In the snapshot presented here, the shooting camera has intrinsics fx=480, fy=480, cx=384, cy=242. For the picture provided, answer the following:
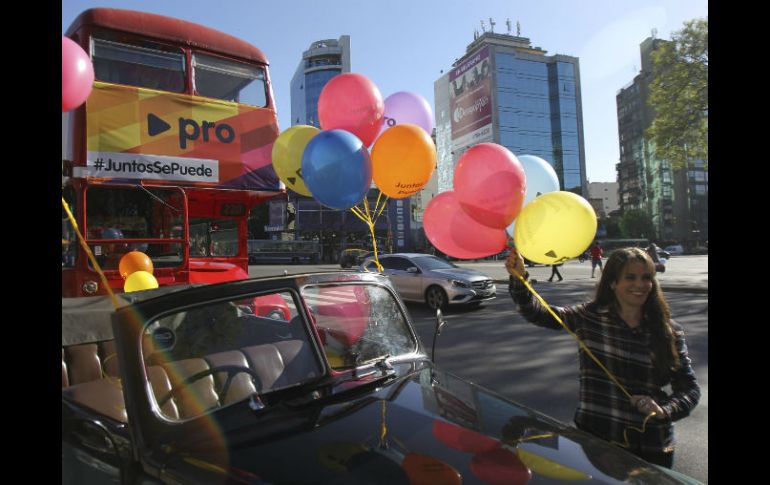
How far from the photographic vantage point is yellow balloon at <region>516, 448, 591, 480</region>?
5.02 feet

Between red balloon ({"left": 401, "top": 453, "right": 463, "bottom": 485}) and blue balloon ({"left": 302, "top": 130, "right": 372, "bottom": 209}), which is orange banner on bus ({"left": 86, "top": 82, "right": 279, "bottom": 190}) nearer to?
blue balloon ({"left": 302, "top": 130, "right": 372, "bottom": 209})

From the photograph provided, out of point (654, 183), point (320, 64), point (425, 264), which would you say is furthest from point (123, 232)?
point (654, 183)

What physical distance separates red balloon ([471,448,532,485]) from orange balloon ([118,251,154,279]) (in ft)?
14.7

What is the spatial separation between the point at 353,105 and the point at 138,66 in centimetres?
274

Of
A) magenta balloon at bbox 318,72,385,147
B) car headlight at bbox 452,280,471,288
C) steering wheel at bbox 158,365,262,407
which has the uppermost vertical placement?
magenta balloon at bbox 318,72,385,147

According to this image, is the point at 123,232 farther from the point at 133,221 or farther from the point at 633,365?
the point at 633,365

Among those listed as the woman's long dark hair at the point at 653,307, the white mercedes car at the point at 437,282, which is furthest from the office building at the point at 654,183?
the woman's long dark hair at the point at 653,307

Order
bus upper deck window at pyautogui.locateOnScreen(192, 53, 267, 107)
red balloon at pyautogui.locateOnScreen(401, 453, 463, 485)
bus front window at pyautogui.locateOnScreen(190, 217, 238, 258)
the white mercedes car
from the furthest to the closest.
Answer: the white mercedes car < bus front window at pyautogui.locateOnScreen(190, 217, 238, 258) < bus upper deck window at pyautogui.locateOnScreen(192, 53, 267, 107) < red balloon at pyautogui.locateOnScreen(401, 453, 463, 485)

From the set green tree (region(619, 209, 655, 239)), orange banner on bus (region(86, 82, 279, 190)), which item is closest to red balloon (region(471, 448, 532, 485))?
orange banner on bus (region(86, 82, 279, 190))

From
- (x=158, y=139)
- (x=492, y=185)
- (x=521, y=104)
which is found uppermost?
(x=521, y=104)

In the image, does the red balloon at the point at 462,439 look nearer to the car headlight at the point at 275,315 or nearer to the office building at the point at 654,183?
the car headlight at the point at 275,315

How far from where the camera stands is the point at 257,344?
7.91 ft
